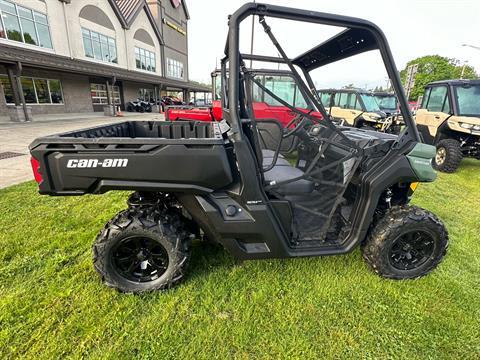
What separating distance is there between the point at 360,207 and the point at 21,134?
11253mm

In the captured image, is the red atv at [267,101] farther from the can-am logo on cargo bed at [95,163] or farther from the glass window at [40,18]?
the glass window at [40,18]

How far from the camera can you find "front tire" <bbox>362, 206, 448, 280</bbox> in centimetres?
224

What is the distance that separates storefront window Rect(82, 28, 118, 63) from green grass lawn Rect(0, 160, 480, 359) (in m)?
19.8

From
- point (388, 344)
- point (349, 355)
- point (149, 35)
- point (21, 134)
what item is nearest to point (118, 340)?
point (349, 355)

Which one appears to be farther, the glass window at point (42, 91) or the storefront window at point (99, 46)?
the storefront window at point (99, 46)

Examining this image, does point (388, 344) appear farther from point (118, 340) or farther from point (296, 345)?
point (118, 340)

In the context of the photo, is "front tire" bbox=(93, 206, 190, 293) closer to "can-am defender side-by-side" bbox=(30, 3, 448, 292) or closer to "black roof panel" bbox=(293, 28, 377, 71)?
"can-am defender side-by-side" bbox=(30, 3, 448, 292)

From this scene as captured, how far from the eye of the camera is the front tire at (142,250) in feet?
6.75

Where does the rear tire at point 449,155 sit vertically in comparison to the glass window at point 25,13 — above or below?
below

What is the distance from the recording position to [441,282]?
7.79ft

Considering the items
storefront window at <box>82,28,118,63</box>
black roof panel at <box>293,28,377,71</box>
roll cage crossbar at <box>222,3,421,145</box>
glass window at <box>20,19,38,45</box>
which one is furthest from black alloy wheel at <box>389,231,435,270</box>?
storefront window at <box>82,28,118,63</box>

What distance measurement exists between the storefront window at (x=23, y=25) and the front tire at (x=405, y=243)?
18.8 metres

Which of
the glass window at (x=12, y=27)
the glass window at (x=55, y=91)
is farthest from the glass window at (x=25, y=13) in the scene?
the glass window at (x=55, y=91)

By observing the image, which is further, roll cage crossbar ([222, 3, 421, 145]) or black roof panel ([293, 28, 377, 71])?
black roof panel ([293, 28, 377, 71])
